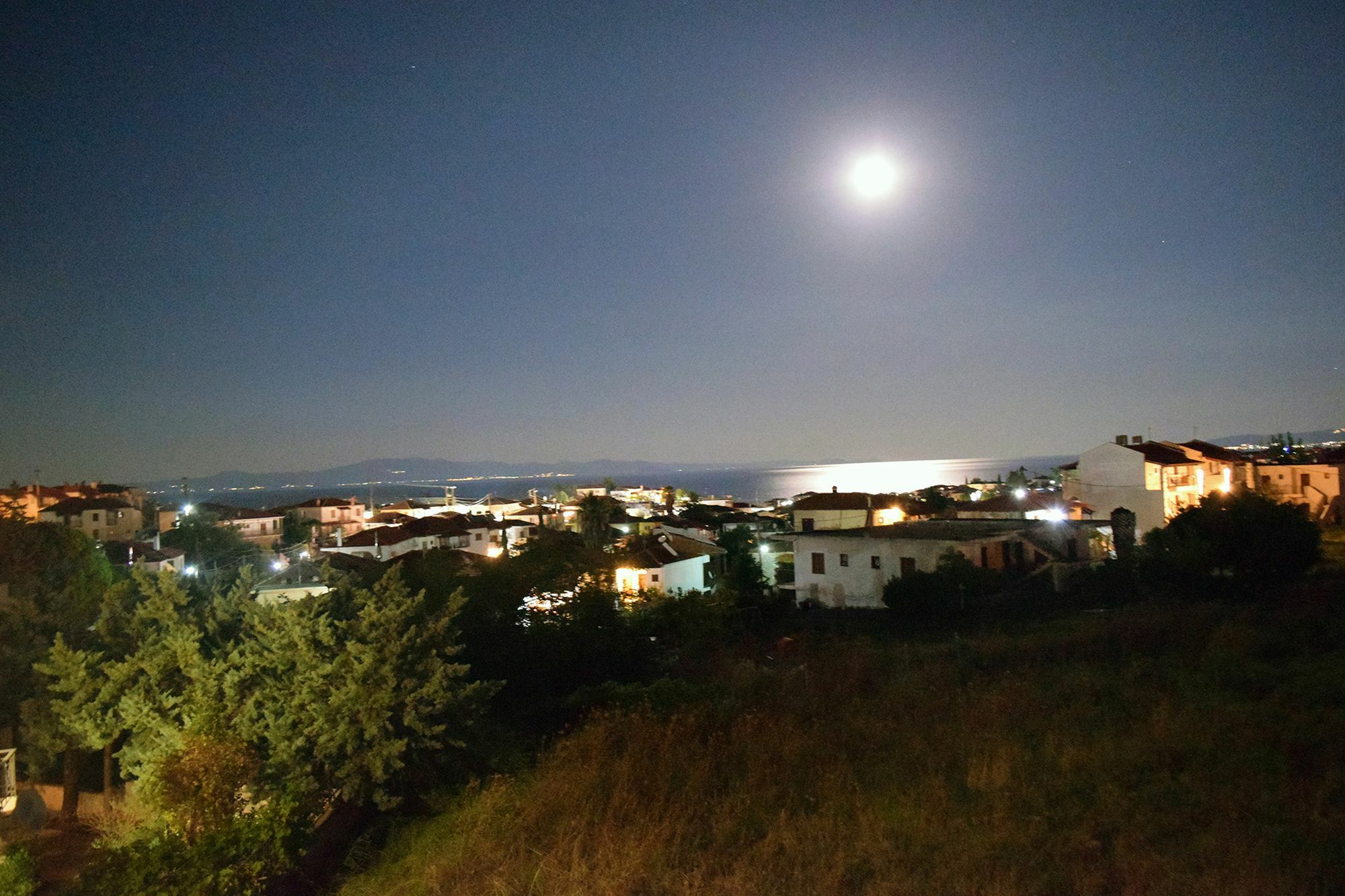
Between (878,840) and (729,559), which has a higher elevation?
(878,840)

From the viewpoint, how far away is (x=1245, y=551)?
659 inches

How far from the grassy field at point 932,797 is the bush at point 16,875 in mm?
2372

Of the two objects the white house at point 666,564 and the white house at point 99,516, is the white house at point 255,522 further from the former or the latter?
the white house at point 666,564

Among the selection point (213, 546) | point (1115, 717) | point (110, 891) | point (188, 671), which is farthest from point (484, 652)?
point (213, 546)

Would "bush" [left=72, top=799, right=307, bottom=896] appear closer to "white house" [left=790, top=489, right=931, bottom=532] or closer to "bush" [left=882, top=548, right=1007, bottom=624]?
"bush" [left=882, top=548, right=1007, bottom=624]

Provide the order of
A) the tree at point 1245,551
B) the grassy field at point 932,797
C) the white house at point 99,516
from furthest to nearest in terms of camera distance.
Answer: the white house at point 99,516
the tree at point 1245,551
the grassy field at point 932,797

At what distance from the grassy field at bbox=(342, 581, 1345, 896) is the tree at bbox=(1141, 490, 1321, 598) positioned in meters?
8.88

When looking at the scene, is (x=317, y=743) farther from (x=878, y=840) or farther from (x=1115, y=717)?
(x=1115, y=717)

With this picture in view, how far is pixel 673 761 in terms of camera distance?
21.4 ft

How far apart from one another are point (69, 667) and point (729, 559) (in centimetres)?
3002

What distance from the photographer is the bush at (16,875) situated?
5793mm

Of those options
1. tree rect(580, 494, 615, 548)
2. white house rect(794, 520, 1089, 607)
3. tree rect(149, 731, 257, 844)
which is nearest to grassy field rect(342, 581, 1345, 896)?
tree rect(149, 731, 257, 844)

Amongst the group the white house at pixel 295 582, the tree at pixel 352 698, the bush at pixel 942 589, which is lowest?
the bush at pixel 942 589

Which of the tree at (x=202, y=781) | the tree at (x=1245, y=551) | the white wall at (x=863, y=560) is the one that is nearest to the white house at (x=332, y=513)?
the white wall at (x=863, y=560)
